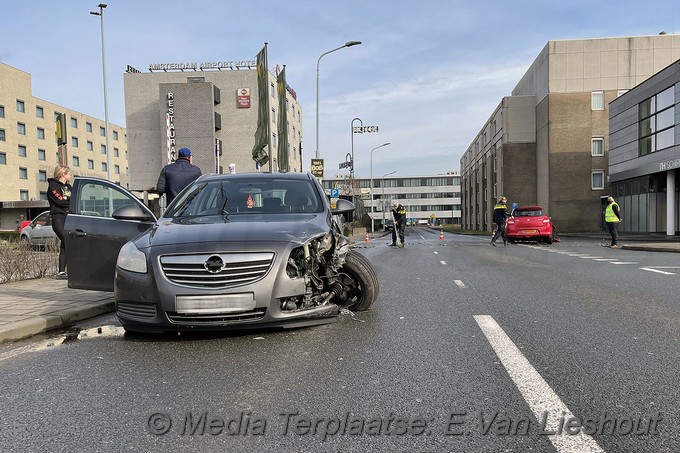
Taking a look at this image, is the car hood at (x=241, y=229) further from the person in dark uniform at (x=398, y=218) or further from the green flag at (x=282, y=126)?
the green flag at (x=282, y=126)

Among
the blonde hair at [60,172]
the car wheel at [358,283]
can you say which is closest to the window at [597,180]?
the car wheel at [358,283]

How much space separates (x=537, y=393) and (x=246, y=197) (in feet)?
12.3

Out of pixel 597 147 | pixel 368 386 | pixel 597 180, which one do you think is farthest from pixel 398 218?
pixel 597 147

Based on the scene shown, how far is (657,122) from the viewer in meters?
28.2

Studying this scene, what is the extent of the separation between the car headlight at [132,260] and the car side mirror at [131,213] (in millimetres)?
823

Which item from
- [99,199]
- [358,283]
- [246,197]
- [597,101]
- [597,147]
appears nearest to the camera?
[358,283]

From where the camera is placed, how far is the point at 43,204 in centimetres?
5297

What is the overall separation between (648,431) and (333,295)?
9.55 ft

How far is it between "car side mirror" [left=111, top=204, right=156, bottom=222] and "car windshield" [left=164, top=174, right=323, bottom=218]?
0.78 feet

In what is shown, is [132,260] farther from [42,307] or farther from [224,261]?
[42,307]

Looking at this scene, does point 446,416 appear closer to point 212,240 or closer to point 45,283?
point 212,240

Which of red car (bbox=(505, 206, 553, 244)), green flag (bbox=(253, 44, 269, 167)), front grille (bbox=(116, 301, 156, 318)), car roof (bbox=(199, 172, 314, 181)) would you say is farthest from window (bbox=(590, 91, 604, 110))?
front grille (bbox=(116, 301, 156, 318))

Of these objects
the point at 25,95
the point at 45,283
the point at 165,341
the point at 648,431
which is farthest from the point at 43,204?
the point at 648,431

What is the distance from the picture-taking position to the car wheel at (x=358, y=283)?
5223mm
